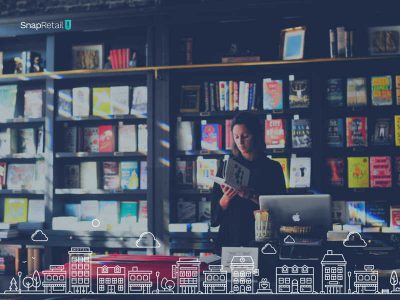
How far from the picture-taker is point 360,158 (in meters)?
4.23

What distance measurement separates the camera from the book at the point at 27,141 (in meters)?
4.79

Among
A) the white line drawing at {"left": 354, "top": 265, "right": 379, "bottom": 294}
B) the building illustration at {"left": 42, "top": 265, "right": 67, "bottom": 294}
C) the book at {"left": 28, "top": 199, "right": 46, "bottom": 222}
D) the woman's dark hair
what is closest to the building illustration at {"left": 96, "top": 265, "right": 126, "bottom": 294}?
the building illustration at {"left": 42, "top": 265, "right": 67, "bottom": 294}

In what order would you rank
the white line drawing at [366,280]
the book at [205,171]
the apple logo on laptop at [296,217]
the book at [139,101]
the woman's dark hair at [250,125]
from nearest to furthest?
the white line drawing at [366,280]
the apple logo on laptop at [296,217]
the woman's dark hair at [250,125]
the book at [205,171]
the book at [139,101]

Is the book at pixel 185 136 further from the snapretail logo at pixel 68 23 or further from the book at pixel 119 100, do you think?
the snapretail logo at pixel 68 23

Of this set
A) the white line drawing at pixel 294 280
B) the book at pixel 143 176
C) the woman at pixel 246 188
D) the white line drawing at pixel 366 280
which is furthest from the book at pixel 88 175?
the white line drawing at pixel 366 280

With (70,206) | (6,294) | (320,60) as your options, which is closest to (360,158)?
(320,60)

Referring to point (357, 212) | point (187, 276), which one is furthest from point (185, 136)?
point (187, 276)

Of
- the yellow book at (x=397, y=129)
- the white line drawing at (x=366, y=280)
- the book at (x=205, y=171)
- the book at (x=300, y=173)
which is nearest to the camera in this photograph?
the white line drawing at (x=366, y=280)

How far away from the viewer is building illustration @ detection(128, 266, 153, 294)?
2135mm

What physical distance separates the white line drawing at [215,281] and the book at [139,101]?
244cm

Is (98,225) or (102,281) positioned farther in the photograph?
(98,225)

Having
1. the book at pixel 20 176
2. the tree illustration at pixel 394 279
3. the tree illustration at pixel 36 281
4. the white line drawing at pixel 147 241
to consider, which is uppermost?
the book at pixel 20 176
